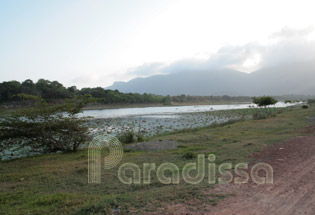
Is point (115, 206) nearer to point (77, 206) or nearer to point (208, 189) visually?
point (77, 206)

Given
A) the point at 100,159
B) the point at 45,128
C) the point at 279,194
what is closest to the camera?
the point at 279,194

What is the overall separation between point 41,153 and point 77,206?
989 cm

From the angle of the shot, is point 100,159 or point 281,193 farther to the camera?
point 100,159

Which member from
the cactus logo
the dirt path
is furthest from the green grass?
the dirt path

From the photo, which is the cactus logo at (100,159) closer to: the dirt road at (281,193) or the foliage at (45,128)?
the foliage at (45,128)

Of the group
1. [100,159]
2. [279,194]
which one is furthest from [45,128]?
[279,194]

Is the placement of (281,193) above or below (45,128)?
below

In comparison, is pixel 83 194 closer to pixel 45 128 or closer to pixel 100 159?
pixel 100 159

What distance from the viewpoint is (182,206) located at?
176 inches

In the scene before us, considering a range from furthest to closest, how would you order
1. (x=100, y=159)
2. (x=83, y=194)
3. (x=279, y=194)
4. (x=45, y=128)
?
(x=45, y=128)
(x=100, y=159)
(x=83, y=194)
(x=279, y=194)

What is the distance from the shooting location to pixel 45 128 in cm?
1226

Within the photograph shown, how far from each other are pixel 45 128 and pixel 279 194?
1122 centimetres

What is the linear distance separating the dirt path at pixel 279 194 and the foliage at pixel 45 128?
31.7ft

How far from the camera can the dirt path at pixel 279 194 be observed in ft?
14.0
